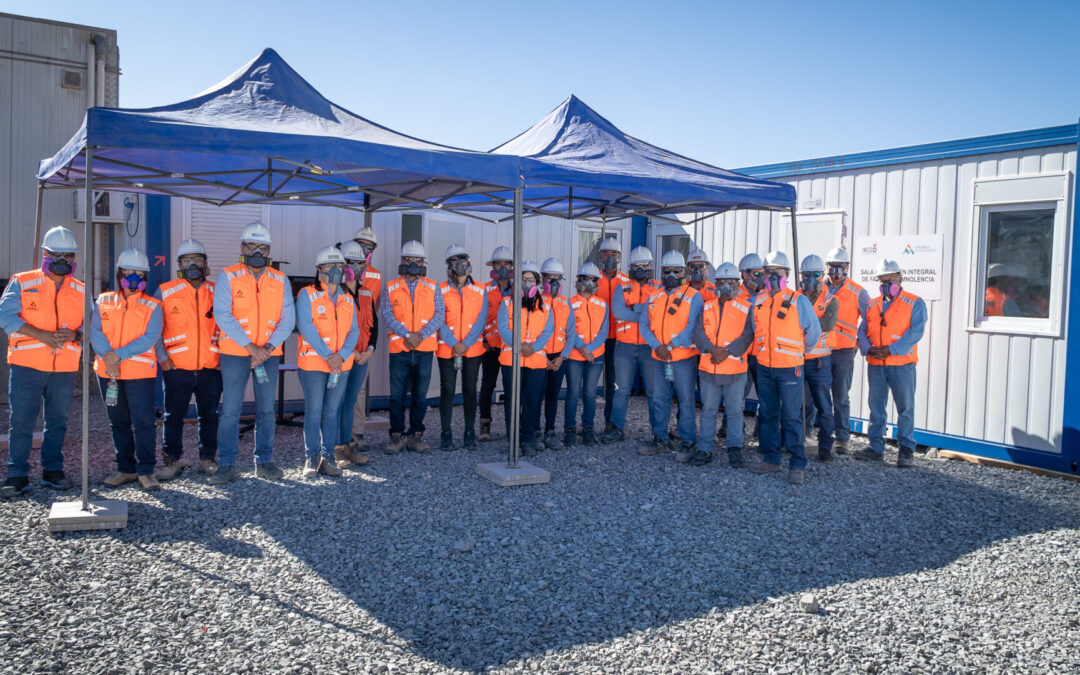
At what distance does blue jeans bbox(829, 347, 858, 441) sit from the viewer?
25.6 feet

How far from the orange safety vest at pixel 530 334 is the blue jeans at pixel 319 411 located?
156 cm

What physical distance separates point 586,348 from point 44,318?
4.65 metres

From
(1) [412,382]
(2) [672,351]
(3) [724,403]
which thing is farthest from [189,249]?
(3) [724,403]

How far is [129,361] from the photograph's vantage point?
5.81 metres

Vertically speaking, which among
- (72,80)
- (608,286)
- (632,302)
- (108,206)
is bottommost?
(632,302)

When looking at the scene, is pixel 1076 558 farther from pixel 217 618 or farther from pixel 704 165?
pixel 217 618

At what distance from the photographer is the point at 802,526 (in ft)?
18.1

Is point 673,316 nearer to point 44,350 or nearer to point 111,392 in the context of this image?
point 111,392

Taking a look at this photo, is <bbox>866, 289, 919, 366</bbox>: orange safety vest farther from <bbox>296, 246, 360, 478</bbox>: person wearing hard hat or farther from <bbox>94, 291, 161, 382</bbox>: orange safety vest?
<bbox>94, 291, 161, 382</bbox>: orange safety vest

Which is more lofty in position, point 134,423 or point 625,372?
point 625,372

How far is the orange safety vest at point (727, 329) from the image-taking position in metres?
6.98

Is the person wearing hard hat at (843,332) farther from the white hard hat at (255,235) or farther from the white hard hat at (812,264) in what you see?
the white hard hat at (255,235)

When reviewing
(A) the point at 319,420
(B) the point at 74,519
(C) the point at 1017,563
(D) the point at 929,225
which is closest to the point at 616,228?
(D) the point at 929,225

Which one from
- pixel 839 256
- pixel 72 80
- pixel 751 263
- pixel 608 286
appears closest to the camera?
pixel 751 263
